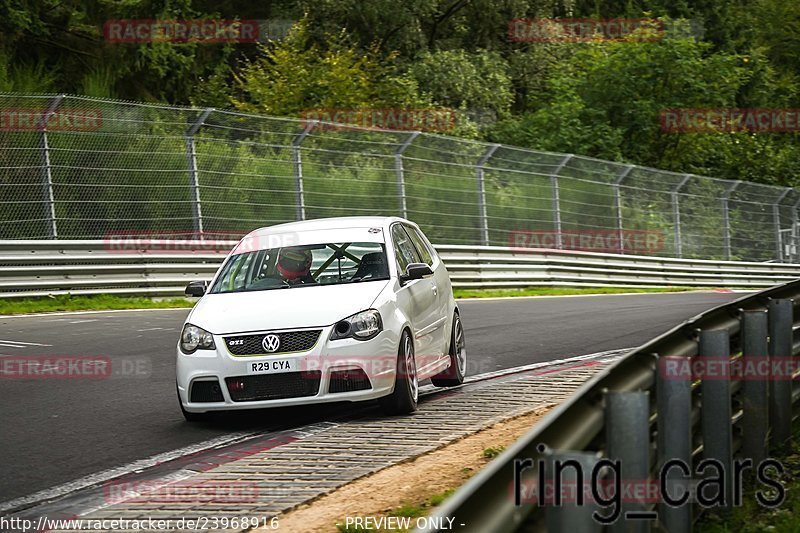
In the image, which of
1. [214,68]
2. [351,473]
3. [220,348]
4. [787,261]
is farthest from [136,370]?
[787,261]

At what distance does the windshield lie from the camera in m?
10.0

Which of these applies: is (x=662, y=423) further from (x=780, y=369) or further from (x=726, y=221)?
(x=726, y=221)

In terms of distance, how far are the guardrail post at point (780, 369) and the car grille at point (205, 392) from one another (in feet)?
12.3

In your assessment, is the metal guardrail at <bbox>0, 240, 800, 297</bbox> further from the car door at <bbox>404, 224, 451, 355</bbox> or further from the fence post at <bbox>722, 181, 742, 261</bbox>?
the car door at <bbox>404, 224, 451, 355</bbox>

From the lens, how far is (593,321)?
17.5m

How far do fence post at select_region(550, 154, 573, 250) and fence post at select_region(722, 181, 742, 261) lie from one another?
7.65 meters

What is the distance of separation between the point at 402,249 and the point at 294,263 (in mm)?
957

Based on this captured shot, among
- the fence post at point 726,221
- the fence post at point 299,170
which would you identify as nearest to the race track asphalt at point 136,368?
the fence post at point 299,170

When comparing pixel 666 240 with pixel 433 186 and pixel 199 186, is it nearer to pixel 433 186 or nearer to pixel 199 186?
pixel 433 186

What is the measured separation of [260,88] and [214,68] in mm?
2871

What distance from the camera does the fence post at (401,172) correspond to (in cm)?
2544

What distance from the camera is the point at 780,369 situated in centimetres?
753

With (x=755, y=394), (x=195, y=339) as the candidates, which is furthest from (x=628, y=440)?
(x=195, y=339)

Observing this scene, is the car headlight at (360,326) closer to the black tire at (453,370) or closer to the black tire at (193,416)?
the black tire at (193,416)
